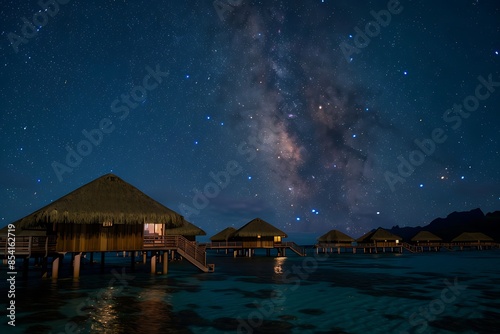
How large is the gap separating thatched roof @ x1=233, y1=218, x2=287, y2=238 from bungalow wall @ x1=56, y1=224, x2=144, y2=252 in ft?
98.2

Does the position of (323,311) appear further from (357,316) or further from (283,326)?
(283,326)

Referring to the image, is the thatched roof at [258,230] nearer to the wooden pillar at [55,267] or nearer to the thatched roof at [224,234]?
the thatched roof at [224,234]

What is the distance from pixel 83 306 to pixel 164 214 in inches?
431

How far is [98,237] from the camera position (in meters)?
26.5

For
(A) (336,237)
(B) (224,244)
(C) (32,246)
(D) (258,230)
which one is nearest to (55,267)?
(C) (32,246)

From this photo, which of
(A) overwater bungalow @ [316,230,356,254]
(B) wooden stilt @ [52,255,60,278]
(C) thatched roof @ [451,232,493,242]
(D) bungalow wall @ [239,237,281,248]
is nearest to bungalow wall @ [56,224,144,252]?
(B) wooden stilt @ [52,255,60,278]

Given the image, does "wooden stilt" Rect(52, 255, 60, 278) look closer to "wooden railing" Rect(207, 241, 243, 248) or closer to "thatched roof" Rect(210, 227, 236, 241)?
"wooden railing" Rect(207, 241, 243, 248)

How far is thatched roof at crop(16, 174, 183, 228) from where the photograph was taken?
24781 millimetres

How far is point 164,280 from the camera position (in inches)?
1102

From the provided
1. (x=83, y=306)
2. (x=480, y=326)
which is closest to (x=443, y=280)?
(x=480, y=326)

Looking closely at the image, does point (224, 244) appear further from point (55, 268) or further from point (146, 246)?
point (55, 268)

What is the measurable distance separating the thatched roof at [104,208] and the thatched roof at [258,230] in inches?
1123

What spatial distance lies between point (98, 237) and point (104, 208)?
6.81 ft

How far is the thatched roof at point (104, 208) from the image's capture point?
24781 mm
